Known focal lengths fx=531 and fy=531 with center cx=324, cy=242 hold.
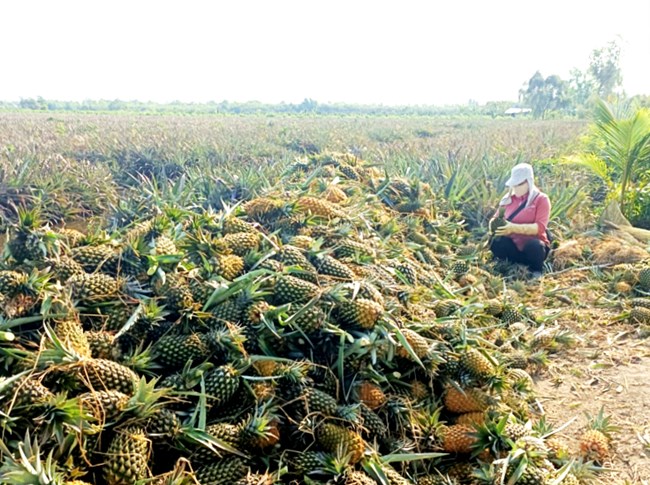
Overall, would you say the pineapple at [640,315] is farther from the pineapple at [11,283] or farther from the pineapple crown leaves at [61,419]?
the pineapple at [11,283]

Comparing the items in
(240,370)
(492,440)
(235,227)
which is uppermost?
(235,227)

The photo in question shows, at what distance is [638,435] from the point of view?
10.5ft

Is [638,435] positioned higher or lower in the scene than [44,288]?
lower

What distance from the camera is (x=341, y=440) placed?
2424 mm

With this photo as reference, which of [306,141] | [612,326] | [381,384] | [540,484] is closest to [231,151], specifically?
[306,141]

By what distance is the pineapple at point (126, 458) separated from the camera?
79.4 inches

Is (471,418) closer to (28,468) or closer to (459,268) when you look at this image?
(28,468)

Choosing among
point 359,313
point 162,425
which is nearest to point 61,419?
point 162,425

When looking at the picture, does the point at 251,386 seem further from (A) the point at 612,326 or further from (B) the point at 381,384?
(A) the point at 612,326

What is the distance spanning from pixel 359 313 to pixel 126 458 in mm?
1409

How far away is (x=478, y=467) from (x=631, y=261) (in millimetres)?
4423

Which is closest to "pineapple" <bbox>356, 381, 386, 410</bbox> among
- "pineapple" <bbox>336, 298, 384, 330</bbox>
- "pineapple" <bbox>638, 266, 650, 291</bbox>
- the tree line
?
"pineapple" <bbox>336, 298, 384, 330</bbox>

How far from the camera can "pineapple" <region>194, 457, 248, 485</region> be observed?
7.07 ft

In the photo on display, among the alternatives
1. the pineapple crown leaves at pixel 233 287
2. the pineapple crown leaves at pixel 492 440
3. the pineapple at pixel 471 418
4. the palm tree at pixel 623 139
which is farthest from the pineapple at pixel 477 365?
the palm tree at pixel 623 139
